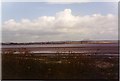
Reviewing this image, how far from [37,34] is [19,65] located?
47 centimetres

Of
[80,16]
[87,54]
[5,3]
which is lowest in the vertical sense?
[87,54]

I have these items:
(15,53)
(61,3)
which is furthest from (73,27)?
(15,53)

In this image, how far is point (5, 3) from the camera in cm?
278

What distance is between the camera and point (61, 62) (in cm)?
282

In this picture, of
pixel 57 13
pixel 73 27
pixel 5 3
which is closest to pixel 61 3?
pixel 57 13

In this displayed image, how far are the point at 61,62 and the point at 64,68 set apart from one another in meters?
0.08

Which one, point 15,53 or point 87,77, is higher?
point 15,53

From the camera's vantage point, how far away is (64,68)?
282cm

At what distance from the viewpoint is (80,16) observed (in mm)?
2768

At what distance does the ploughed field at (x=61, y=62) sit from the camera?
109 inches

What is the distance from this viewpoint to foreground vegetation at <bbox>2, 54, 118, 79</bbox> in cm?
277

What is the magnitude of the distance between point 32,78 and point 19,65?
0.24 meters

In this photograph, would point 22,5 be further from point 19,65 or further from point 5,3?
point 19,65

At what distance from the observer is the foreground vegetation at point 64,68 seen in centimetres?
277
